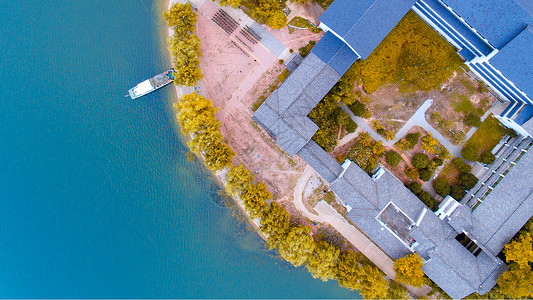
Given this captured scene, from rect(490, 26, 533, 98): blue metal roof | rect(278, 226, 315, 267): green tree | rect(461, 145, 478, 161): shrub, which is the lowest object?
rect(278, 226, 315, 267): green tree

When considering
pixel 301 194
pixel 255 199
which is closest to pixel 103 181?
pixel 255 199

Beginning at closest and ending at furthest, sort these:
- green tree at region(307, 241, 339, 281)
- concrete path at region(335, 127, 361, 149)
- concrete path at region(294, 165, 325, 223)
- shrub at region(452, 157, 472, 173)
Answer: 1. green tree at region(307, 241, 339, 281)
2. shrub at region(452, 157, 472, 173)
3. concrete path at region(335, 127, 361, 149)
4. concrete path at region(294, 165, 325, 223)

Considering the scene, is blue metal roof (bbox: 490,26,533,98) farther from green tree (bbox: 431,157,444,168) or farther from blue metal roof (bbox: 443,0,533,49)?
green tree (bbox: 431,157,444,168)

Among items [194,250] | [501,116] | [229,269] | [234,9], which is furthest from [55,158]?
[501,116]

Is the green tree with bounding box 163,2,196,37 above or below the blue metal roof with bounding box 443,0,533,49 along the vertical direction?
below

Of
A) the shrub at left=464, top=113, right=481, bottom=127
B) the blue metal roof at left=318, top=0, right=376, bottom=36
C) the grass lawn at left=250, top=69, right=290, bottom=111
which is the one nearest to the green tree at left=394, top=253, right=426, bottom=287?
the shrub at left=464, top=113, right=481, bottom=127

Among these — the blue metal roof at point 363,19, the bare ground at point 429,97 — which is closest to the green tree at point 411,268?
the bare ground at point 429,97

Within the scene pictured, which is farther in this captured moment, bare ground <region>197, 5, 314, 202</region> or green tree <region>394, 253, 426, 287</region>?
bare ground <region>197, 5, 314, 202</region>
